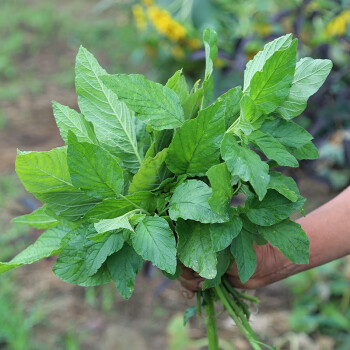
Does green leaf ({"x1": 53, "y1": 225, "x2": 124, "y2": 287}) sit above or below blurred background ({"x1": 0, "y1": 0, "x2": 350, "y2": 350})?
above

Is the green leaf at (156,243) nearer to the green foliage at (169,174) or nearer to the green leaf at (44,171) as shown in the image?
the green foliage at (169,174)

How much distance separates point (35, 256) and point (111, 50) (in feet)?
13.9

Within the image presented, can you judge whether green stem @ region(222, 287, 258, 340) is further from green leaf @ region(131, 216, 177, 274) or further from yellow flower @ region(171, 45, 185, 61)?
yellow flower @ region(171, 45, 185, 61)

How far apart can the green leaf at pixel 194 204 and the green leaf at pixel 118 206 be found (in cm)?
5

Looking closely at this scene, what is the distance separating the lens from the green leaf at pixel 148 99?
2.51 feet

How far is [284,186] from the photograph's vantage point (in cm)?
79

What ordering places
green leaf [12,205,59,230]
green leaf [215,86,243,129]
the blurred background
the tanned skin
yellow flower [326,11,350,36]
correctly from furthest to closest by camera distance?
yellow flower [326,11,350,36] < the blurred background < the tanned skin < green leaf [12,205,59,230] < green leaf [215,86,243,129]

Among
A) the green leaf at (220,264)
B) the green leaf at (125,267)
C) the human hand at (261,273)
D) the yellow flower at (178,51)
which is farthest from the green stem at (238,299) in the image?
the yellow flower at (178,51)

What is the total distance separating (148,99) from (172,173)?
5.4 inches

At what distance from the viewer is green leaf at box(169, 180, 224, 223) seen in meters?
0.75

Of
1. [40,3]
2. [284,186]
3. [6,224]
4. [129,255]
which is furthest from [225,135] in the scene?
[40,3]

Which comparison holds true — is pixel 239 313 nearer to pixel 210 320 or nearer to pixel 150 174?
pixel 210 320

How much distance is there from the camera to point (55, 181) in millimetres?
810

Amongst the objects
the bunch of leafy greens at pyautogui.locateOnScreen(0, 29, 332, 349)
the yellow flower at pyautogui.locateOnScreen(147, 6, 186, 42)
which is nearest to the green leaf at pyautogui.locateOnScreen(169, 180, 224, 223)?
the bunch of leafy greens at pyautogui.locateOnScreen(0, 29, 332, 349)
